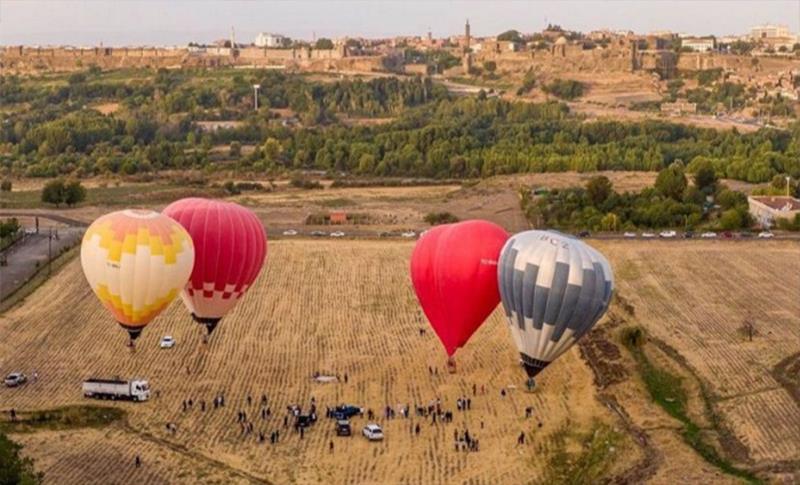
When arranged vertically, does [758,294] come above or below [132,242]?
below

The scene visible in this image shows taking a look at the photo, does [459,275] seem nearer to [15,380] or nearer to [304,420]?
[304,420]

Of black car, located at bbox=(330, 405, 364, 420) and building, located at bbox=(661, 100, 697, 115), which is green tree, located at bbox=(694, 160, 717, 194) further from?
building, located at bbox=(661, 100, 697, 115)

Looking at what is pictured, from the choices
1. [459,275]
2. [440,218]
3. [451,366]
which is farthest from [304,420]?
[440,218]

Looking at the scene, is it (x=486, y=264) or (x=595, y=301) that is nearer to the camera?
(x=595, y=301)

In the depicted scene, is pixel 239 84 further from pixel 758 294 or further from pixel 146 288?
pixel 146 288

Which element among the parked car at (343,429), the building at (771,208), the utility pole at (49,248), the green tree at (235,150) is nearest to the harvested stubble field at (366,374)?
the parked car at (343,429)

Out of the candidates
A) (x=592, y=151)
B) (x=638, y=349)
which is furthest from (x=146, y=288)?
(x=592, y=151)

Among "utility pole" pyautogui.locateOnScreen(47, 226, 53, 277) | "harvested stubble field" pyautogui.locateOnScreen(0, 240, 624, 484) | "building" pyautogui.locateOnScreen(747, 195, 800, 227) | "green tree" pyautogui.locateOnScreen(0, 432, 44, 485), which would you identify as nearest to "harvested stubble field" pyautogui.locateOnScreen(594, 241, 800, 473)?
"harvested stubble field" pyautogui.locateOnScreen(0, 240, 624, 484)

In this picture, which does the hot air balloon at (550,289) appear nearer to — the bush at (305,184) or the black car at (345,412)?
the black car at (345,412)

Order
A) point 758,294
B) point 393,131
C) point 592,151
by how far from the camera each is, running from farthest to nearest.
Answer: point 393,131 → point 592,151 → point 758,294
